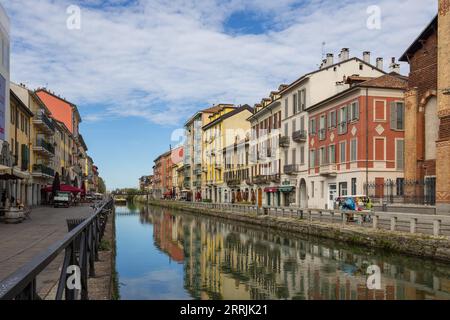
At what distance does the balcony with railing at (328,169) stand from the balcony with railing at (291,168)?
538 cm

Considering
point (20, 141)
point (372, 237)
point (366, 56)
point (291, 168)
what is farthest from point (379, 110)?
point (20, 141)

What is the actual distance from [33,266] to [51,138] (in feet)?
185

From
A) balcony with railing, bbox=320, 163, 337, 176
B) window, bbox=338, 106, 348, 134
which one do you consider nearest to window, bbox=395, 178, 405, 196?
balcony with railing, bbox=320, 163, 337, 176

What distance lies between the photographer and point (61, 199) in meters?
40.8

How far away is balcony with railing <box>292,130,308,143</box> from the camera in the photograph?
45.7m

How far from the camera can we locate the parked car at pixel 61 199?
40562 mm

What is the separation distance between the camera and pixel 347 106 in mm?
38219

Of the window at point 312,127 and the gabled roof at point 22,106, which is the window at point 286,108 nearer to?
the window at point 312,127

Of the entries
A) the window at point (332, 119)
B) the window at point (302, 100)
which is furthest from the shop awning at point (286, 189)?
the window at point (332, 119)

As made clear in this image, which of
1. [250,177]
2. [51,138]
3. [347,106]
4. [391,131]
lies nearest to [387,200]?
[391,131]

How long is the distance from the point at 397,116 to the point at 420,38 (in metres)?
6.66
